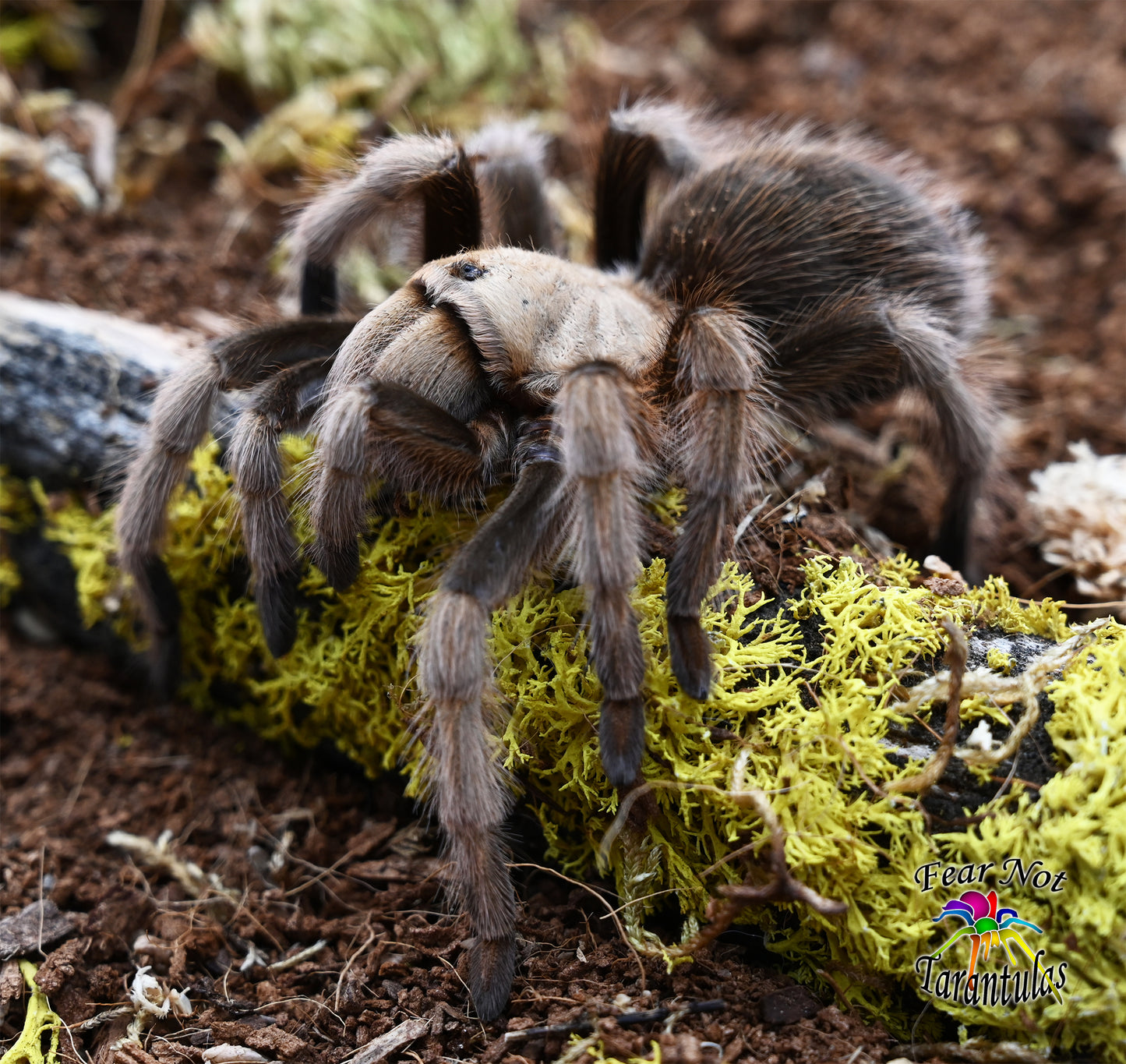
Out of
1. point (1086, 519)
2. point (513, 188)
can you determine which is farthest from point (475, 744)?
point (1086, 519)

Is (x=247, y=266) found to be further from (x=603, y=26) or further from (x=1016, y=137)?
(x=1016, y=137)

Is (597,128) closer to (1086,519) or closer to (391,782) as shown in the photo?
(1086,519)

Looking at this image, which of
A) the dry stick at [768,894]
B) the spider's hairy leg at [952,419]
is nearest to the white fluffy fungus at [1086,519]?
the spider's hairy leg at [952,419]

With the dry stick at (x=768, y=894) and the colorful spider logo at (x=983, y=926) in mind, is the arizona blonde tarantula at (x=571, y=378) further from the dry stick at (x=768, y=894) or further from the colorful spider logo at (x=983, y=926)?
the colorful spider logo at (x=983, y=926)

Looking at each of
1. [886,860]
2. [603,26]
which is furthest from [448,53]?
[886,860]

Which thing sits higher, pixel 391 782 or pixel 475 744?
pixel 475 744
